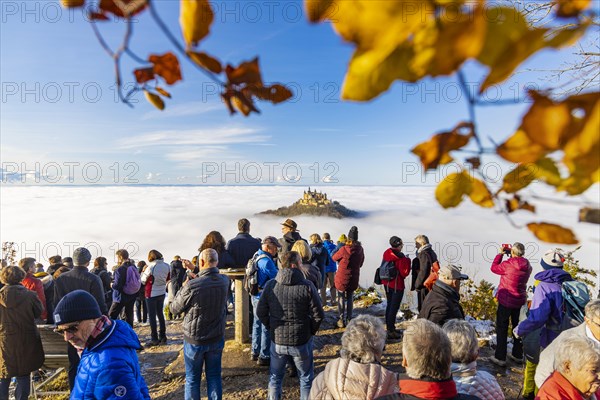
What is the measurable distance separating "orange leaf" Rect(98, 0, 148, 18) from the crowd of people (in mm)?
1745

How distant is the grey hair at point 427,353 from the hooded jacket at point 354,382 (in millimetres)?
250

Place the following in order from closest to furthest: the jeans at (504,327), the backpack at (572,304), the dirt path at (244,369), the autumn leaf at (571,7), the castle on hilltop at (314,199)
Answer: the autumn leaf at (571,7) < the backpack at (572,304) < the dirt path at (244,369) < the jeans at (504,327) < the castle on hilltop at (314,199)

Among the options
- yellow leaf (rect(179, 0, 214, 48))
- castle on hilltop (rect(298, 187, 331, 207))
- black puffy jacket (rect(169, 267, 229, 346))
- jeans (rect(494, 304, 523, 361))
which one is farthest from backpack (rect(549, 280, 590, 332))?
castle on hilltop (rect(298, 187, 331, 207))

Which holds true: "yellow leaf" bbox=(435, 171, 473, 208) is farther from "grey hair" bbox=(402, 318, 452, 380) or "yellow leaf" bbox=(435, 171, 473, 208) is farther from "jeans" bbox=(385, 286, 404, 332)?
"jeans" bbox=(385, 286, 404, 332)

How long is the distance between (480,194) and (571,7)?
12.8 inches

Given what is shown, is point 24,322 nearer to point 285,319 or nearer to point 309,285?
point 285,319

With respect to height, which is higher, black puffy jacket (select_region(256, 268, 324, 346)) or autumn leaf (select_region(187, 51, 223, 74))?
autumn leaf (select_region(187, 51, 223, 74))

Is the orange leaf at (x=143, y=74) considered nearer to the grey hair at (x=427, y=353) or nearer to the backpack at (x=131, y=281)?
the grey hair at (x=427, y=353)

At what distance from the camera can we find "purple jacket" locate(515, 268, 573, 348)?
9.93ft

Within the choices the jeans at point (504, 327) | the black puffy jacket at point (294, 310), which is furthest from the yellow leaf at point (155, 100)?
the jeans at point (504, 327)

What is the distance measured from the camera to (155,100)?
73cm

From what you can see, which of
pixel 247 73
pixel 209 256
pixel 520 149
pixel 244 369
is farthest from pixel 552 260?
pixel 247 73

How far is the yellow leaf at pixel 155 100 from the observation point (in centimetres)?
72

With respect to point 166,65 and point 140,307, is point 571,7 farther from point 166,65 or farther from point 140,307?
point 140,307
